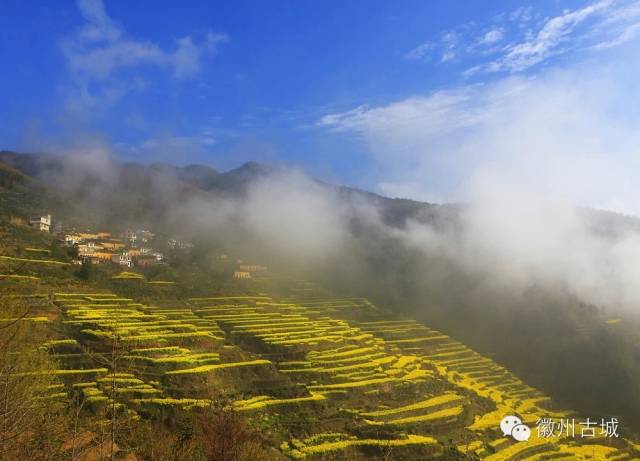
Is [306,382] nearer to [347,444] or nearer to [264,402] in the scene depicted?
[264,402]

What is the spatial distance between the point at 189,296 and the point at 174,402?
2445cm

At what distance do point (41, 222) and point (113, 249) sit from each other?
9.60 metres

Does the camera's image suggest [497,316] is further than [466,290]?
No

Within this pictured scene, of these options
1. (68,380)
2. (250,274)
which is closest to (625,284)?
(250,274)

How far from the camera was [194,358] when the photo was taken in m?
30.2

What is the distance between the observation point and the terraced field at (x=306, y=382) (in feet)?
80.6

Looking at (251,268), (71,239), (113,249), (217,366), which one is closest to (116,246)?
(113,249)

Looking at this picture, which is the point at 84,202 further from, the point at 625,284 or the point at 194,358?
the point at 625,284

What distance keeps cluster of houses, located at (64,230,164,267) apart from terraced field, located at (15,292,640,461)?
17260 mm

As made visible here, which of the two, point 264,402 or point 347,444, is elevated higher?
point 264,402

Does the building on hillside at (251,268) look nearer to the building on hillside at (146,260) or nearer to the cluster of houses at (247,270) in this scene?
the cluster of houses at (247,270)

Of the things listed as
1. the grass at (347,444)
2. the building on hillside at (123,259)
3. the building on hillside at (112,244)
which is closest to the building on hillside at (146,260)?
the building on hillside at (123,259)

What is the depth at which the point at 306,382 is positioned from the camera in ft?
103

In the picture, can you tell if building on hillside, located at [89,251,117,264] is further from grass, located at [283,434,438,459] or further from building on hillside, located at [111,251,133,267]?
grass, located at [283,434,438,459]
